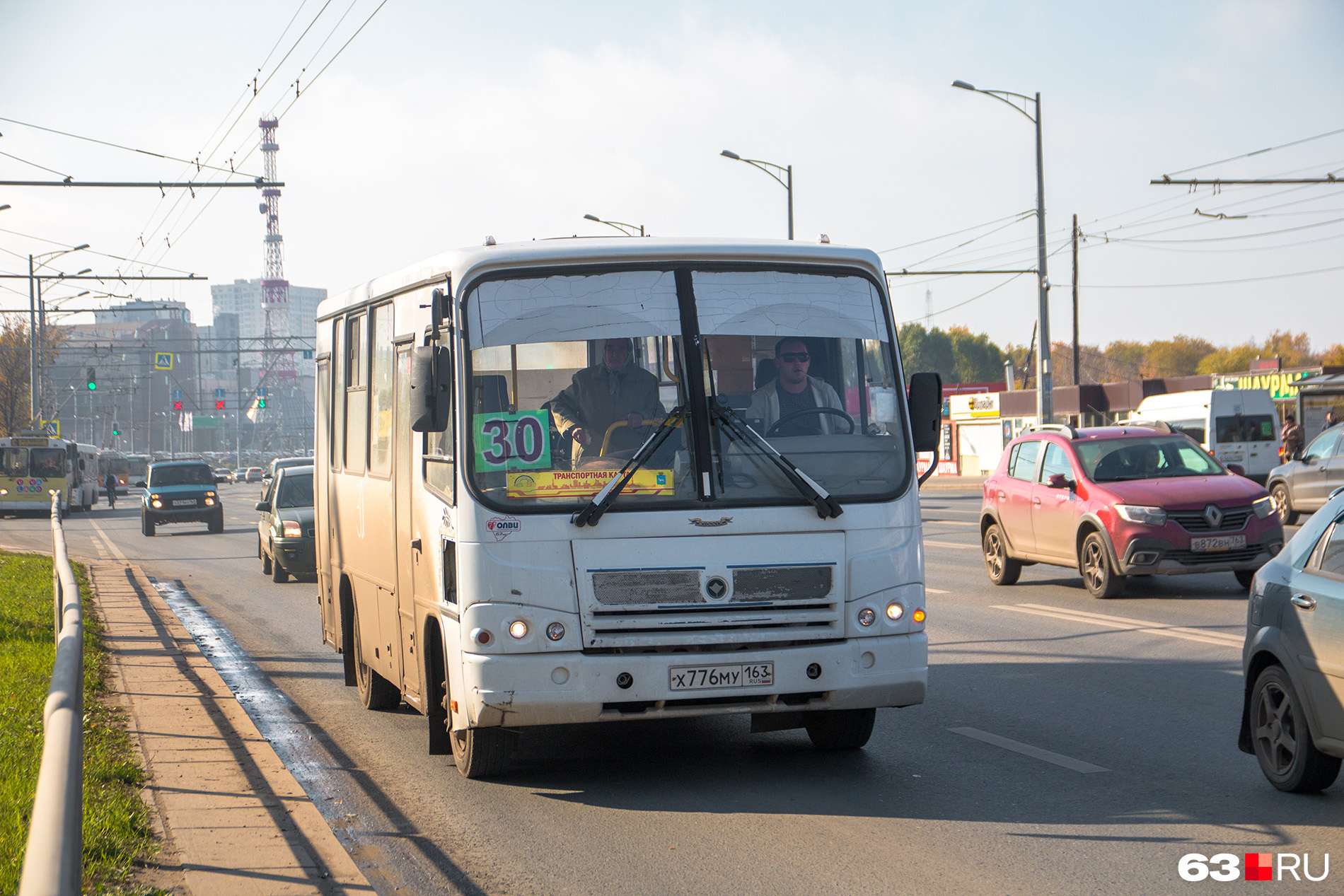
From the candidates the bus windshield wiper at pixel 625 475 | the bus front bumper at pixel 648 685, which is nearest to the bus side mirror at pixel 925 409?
the bus front bumper at pixel 648 685

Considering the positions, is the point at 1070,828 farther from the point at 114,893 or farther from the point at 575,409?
the point at 114,893

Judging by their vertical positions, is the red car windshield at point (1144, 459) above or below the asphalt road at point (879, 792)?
above

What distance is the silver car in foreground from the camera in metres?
6.02

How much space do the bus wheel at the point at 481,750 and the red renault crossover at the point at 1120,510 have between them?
29.3 ft

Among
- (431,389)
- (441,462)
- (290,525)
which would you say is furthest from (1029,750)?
(290,525)

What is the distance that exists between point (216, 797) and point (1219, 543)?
10.5m

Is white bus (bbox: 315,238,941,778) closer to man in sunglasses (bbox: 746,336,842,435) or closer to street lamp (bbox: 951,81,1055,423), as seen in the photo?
man in sunglasses (bbox: 746,336,842,435)

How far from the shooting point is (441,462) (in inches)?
279

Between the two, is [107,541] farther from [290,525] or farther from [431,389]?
[431,389]

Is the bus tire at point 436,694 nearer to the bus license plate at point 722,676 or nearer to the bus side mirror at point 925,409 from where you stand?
the bus license plate at point 722,676

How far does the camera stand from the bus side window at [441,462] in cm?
689

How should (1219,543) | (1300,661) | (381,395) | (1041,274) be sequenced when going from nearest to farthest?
(1300,661) < (381,395) < (1219,543) < (1041,274)

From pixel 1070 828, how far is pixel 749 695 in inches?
60.4

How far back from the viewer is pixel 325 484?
35.6ft
